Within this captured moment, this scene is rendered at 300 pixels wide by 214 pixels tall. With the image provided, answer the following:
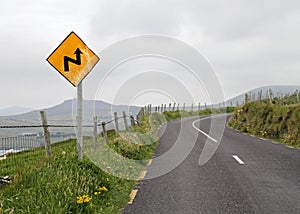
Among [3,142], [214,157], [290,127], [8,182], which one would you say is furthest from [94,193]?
[290,127]

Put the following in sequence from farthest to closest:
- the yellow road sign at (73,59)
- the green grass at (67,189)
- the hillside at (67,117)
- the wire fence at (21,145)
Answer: the hillside at (67,117), the wire fence at (21,145), the yellow road sign at (73,59), the green grass at (67,189)

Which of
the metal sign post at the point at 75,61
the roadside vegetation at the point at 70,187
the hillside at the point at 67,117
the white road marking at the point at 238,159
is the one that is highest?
the metal sign post at the point at 75,61

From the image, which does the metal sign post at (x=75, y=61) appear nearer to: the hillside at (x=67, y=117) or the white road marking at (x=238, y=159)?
the hillside at (x=67, y=117)

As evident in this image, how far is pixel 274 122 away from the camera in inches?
822

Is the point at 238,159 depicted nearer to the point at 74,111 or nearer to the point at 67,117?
the point at 74,111

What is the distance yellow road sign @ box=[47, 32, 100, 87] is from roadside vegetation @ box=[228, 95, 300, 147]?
1149cm

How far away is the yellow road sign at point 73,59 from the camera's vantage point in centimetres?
780

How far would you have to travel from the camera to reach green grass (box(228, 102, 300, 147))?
17.8m

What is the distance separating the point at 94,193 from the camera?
21.7 feet

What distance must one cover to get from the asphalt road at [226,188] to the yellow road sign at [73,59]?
2.93 meters

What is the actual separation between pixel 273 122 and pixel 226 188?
1455 cm

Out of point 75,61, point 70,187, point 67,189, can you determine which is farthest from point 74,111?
point 67,189

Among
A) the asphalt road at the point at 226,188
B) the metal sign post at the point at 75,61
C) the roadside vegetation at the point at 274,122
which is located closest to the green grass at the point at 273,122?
the roadside vegetation at the point at 274,122

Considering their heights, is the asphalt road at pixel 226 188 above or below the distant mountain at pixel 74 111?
below
